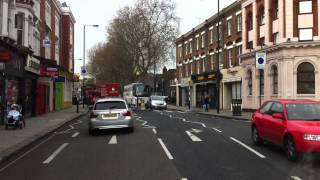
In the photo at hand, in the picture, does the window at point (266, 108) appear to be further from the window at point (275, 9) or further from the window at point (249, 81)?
the window at point (249, 81)

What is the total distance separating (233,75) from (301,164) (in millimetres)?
37330

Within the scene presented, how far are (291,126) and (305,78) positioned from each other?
26.2m

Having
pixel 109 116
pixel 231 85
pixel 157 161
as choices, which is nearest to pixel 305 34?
pixel 231 85

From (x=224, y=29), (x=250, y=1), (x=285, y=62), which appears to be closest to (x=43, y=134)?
(x=285, y=62)

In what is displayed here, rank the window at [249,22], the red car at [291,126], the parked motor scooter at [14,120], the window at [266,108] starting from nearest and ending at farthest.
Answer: the red car at [291,126], the window at [266,108], the parked motor scooter at [14,120], the window at [249,22]

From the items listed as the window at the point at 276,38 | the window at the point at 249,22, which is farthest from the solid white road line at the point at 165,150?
the window at the point at 249,22

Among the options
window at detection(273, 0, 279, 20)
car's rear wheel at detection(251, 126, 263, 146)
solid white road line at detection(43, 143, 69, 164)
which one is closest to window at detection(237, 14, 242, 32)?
window at detection(273, 0, 279, 20)

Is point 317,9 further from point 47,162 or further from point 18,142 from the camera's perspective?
point 47,162

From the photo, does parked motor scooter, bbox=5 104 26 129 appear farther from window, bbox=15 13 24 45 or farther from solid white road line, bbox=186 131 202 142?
window, bbox=15 13 24 45

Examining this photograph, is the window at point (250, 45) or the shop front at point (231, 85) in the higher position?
Result: the window at point (250, 45)

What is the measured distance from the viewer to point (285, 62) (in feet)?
124

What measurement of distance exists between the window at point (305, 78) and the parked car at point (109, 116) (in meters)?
20.1

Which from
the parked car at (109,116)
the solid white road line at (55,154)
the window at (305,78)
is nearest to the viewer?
the solid white road line at (55,154)

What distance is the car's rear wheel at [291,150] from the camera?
40.3 ft
